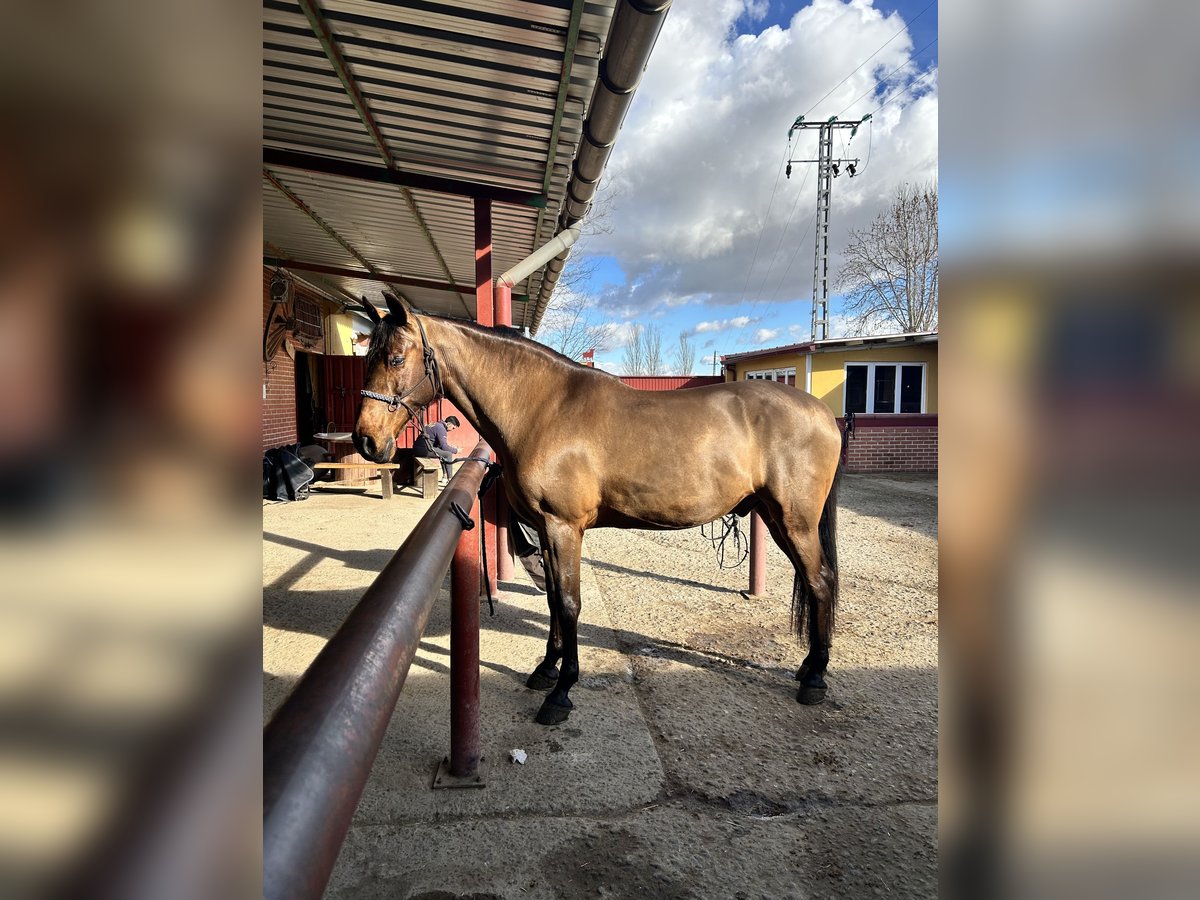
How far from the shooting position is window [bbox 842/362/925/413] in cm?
1218

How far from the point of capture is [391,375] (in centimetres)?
282

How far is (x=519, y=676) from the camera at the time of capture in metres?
3.53

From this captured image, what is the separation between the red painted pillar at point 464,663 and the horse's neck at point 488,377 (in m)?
0.76

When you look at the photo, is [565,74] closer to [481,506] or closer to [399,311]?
[399,311]

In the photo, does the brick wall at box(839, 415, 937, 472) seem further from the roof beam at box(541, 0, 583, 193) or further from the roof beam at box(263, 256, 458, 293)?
the roof beam at box(541, 0, 583, 193)

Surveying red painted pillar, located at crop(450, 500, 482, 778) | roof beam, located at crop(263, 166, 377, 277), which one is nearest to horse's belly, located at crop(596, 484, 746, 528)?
red painted pillar, located at crop(450, 500, 482, 778)

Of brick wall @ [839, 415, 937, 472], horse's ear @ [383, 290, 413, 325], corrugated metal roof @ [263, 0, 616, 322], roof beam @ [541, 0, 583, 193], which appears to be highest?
corrugated metal roof @ [263, 0, 616, 322]

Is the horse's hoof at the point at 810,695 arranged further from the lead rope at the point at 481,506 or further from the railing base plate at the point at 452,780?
the lead rope at the point at 481,506

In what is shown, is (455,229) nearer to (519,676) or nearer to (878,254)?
(519,676)

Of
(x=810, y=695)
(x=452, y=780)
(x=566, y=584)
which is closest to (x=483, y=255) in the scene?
(x=566, y=584)

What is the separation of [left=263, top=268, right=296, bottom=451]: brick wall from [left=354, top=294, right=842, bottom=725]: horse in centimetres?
555

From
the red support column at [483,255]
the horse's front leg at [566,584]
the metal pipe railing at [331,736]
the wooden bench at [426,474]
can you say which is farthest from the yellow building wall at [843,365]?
the metal pipe railing at [331,736]

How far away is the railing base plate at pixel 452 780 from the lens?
2508mm
